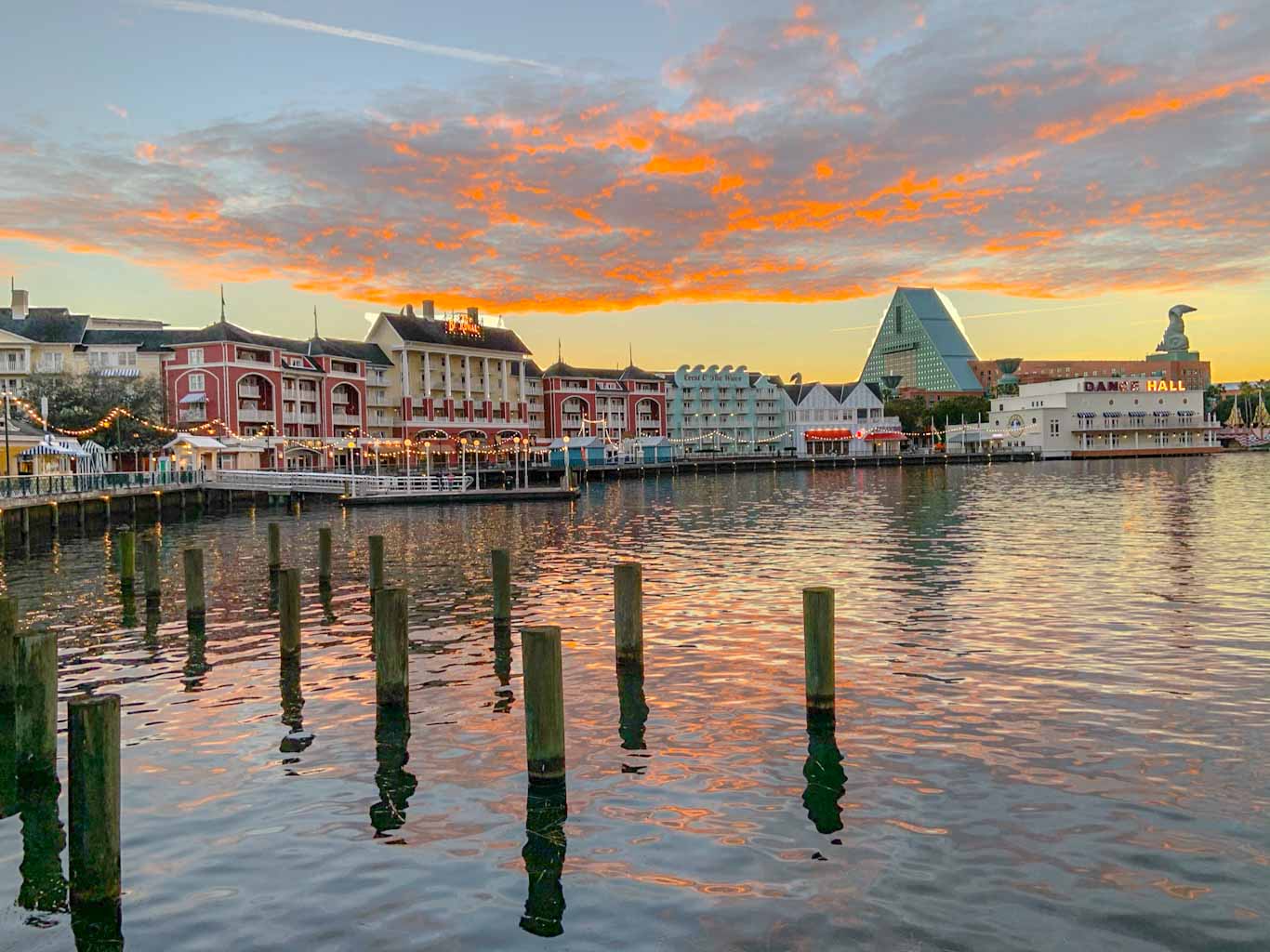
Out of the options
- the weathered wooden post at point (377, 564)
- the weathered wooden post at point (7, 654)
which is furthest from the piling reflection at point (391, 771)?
the weathered wooden post at point (377, 564)

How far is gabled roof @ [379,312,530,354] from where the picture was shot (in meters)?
122

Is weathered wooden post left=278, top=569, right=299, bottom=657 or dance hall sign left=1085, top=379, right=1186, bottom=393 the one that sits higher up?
dance hall sign left=1085, top=379, right=1186, bottom=393

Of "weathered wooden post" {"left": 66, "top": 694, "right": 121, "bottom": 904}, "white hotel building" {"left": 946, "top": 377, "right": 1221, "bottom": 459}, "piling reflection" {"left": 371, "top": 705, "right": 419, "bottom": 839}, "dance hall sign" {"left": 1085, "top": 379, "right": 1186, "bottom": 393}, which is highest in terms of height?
"dance hall sign" {"left": 1085, "top": 379, "right": 1186, "bottom": 393}

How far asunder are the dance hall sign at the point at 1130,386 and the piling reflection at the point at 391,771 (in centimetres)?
16692

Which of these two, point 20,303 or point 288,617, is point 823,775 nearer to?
point 288,617

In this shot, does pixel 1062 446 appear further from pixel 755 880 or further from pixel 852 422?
pixel 755 880

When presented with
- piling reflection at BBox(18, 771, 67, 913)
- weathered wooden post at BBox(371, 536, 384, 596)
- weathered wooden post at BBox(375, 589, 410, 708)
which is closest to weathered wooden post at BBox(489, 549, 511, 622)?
weathered wooden post at BBox(375, 589, 410, 708)

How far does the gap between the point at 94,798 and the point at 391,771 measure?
4.05m

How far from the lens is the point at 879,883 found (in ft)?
29.3

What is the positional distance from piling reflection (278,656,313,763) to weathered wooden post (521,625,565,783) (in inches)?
144

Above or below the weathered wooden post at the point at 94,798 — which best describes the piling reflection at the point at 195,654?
below

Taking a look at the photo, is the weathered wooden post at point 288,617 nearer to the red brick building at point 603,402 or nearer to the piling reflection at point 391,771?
the piling reflection at point 391,771

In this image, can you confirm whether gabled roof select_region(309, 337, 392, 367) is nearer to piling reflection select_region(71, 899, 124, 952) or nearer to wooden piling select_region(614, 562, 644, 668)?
wooden piling select_region(614, 562, 644, 668)

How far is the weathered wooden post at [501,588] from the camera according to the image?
20156 millimetres
